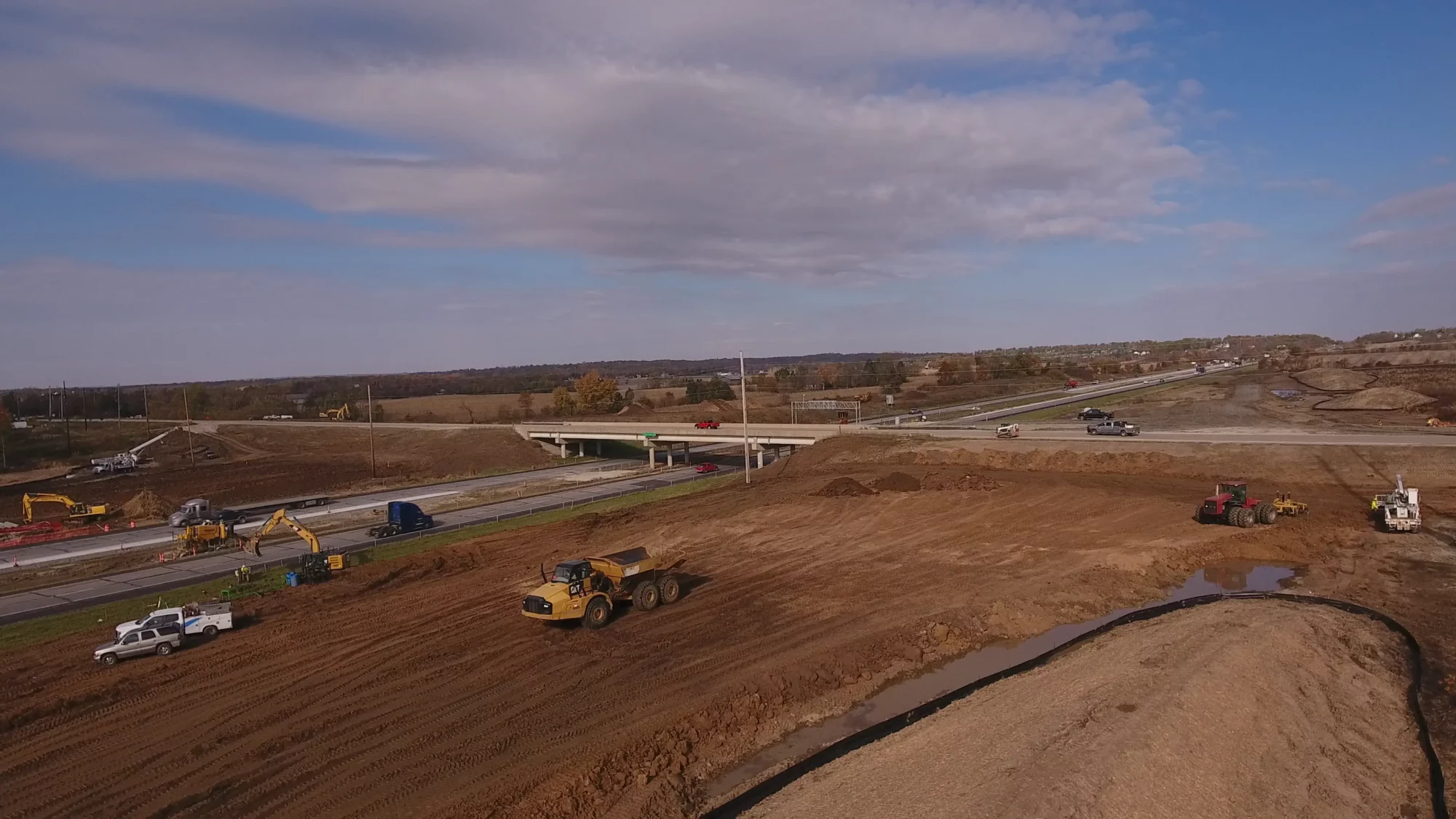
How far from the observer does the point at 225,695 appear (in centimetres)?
2216

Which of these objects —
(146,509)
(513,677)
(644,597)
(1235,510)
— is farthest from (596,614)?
(146,509)

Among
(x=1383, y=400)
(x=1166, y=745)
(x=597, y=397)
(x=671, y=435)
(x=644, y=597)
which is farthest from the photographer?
(x=597, y=397)

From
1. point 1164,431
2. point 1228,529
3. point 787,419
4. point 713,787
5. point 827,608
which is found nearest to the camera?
point 713,787

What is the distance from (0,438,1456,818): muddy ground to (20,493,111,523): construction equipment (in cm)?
3986

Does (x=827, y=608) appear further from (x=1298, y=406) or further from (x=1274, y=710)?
(x=1298, y=406)

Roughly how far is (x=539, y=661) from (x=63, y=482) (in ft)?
287

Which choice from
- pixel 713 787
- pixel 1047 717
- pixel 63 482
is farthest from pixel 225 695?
pixel 63 482

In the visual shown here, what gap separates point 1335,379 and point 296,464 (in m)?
137

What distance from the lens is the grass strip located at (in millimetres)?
30297

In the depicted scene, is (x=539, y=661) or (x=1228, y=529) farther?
(x=1228, y=529)

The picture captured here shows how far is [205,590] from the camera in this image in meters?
35.7

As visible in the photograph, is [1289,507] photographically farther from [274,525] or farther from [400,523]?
[274,525]

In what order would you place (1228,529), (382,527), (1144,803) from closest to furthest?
(1144,803) < (1228,529) < (382,527)

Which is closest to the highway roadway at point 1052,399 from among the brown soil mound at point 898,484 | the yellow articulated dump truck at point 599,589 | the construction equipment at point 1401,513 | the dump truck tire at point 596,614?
the brown soil mound at point 898,484
